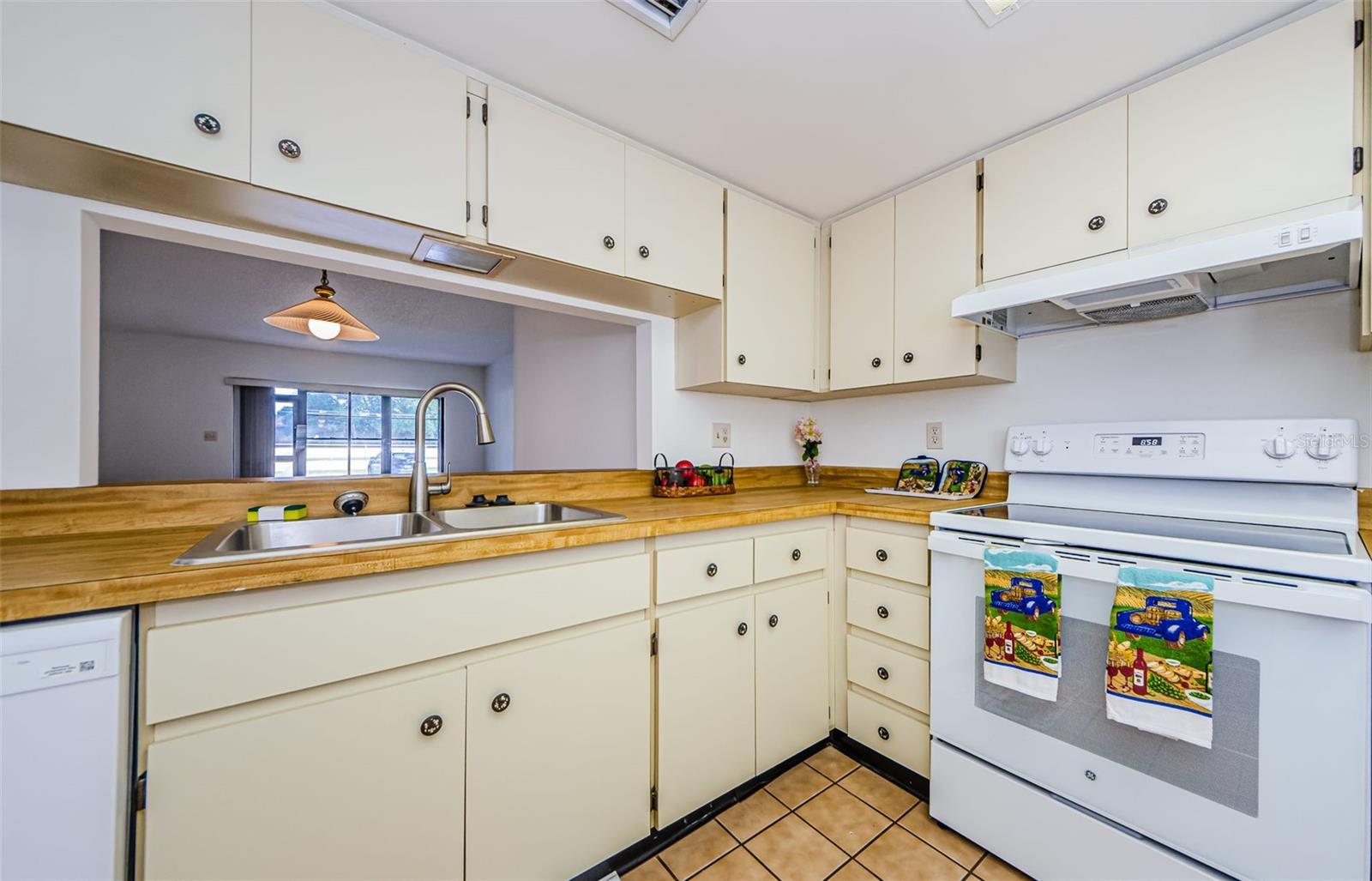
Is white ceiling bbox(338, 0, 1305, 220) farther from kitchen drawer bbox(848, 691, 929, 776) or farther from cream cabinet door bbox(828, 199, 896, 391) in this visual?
kitchen drawer bbox(848, 691, 929, 776)

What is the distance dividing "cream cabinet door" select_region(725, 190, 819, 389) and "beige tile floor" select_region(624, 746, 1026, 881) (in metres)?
1.47

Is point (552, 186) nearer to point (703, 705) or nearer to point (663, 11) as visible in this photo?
point (663, 11)

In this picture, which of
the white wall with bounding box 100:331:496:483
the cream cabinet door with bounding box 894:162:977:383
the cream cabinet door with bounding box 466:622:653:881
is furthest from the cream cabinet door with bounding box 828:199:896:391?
the white wall with bounding box 100:331:496:483

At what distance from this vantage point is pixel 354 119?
48.1 inches

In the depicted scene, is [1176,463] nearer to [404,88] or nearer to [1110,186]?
[1110,186]

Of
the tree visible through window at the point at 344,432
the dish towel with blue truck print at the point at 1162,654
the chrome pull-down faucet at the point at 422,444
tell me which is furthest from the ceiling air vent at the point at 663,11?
the tree visible through window at the point at 344,432

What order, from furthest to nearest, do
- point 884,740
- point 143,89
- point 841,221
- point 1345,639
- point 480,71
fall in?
point 841,221
point 884,740
point 480,71
point 143,89
point 1345,639

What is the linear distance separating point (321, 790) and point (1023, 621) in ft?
5.16

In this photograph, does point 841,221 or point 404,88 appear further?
point 841,221

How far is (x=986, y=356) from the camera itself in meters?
1.79

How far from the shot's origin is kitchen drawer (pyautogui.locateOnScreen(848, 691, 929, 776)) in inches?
62.3

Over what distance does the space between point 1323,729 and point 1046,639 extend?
16.6 inches

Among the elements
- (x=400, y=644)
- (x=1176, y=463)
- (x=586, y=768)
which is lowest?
(x=586, y=768)

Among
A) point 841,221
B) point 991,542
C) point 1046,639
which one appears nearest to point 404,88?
point 841,221
